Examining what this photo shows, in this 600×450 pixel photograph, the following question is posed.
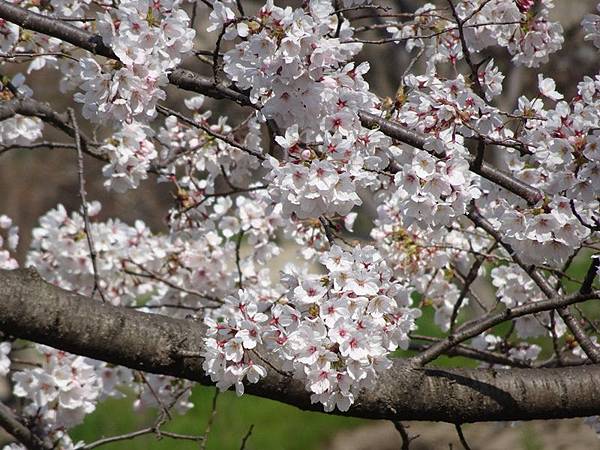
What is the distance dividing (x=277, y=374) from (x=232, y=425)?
5.31 m

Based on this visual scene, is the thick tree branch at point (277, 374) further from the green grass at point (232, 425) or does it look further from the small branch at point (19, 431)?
the green grass at point (232, 425)

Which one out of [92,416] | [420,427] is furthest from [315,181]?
[92,416]

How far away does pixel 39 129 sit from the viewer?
12.0 feet

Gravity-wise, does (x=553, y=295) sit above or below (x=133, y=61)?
below

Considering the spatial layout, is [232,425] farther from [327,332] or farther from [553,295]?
[327,332]

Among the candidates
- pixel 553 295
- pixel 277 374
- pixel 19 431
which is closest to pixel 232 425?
pixel 19 431

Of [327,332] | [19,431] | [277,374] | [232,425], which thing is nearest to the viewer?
[327,332]

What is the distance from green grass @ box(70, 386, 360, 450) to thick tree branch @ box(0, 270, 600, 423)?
15.5 ft

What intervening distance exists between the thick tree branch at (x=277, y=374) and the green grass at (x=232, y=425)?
473cm

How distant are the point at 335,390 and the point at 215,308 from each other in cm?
175

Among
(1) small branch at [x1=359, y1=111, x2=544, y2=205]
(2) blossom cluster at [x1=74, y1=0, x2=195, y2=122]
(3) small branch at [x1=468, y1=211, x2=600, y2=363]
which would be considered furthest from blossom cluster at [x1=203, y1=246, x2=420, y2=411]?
(3) small branch at [x1=468, y1=211, x2=600, y2=363]

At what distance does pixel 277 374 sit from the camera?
2.24 meters

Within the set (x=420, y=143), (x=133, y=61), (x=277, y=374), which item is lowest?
(x=277, y=374)

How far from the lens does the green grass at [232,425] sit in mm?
7000
